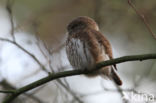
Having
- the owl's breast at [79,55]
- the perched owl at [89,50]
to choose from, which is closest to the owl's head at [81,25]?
the perched owl at [89,50]

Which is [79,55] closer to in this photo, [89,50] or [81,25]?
[89,50]

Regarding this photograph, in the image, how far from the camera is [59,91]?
5312mm

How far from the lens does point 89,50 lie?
177 inches

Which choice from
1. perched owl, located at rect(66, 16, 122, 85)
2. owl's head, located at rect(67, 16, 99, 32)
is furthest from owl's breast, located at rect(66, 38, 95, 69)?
owl's head, located at rect(67, 16, 99, 32)

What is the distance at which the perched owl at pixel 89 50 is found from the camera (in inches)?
176

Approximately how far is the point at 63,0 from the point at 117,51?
2.08 metres

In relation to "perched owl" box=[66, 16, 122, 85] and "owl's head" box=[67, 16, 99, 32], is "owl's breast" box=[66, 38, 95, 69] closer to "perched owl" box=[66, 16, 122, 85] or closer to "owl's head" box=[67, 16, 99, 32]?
"perched owl" box=[66, 16, 122, 85]

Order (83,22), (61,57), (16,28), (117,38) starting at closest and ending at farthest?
(83,22), (61,57), (16,28), (117,38)

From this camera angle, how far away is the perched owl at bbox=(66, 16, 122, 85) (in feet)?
14.7

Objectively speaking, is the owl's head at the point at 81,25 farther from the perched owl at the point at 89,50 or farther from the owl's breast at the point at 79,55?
the owl's breast at the point at 79,55

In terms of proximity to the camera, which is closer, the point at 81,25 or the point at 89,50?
the point at 89,50

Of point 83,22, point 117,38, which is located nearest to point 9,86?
point 83,22

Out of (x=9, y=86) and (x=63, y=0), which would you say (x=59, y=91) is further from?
(x=63, y=0)

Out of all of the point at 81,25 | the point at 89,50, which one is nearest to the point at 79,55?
the point at 89,50
